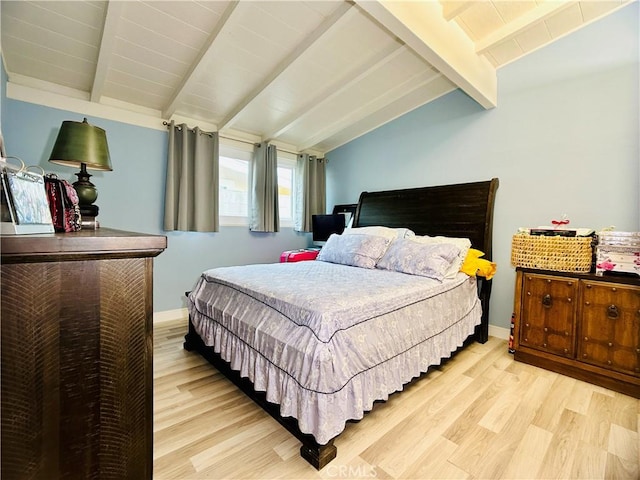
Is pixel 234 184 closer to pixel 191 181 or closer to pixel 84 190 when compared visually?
pixel 191 181

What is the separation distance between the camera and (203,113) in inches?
133

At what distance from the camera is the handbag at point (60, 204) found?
1.09 meters

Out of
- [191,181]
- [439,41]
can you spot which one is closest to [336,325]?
[439,41]

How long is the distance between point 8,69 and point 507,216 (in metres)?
4.60

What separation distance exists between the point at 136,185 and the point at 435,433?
3469 mm

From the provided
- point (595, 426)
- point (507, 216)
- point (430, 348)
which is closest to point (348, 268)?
point (430, 348)

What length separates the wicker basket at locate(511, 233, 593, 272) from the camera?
218 centimetres

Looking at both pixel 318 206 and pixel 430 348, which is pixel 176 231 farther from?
pixel 430 348

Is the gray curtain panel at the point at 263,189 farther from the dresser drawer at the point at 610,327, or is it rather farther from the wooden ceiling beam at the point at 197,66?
the dresser drawer at the point at 610,327

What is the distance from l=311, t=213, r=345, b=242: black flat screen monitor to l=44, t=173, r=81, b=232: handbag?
10.4 ft

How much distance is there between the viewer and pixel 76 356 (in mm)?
657

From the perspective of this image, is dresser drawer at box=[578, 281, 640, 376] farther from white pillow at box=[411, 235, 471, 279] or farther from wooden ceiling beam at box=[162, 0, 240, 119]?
wooden ceiling beam at box=[162, 0, 240, 119]

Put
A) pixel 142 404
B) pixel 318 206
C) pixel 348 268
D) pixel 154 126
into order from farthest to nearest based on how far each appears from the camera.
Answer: pixel 318 206 < pixel 154 126 < pixel 348 268 < pixel 142 404

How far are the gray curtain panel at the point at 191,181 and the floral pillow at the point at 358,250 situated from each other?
1.51 metres
